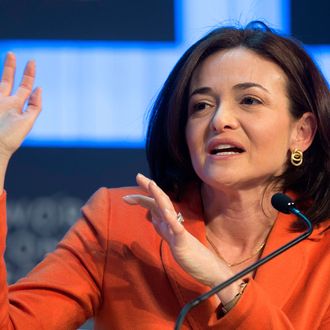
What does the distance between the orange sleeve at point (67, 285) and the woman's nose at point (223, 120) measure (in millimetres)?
328

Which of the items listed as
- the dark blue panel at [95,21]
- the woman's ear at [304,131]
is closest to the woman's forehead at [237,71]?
the woman's ear at [304,131]

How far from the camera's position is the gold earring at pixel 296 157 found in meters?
1.76

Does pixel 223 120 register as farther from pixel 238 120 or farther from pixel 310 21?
pixel 310 21

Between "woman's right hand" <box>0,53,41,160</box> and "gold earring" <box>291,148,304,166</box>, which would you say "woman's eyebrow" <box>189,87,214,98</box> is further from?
"woman's right hand" <box>0,53,41,160</box>

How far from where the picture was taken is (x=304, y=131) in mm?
1776

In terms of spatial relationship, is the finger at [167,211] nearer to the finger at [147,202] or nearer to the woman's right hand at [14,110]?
the finger at [147,202]

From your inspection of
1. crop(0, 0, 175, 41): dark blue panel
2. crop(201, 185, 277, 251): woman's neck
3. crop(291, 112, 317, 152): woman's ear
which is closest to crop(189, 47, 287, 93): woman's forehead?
crop(291, 112, 317, 152): woman's ear

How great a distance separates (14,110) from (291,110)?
689mm

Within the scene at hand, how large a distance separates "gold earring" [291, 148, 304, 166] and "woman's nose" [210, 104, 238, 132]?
205 millimetres

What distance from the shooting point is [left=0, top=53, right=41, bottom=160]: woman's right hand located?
134cm

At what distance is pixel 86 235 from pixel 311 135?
600 mm

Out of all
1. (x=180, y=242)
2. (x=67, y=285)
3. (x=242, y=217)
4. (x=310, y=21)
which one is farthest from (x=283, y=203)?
(x=310, y=21)

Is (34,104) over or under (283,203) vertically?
over

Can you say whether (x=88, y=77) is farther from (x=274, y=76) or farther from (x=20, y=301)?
(x=20, y=301)
